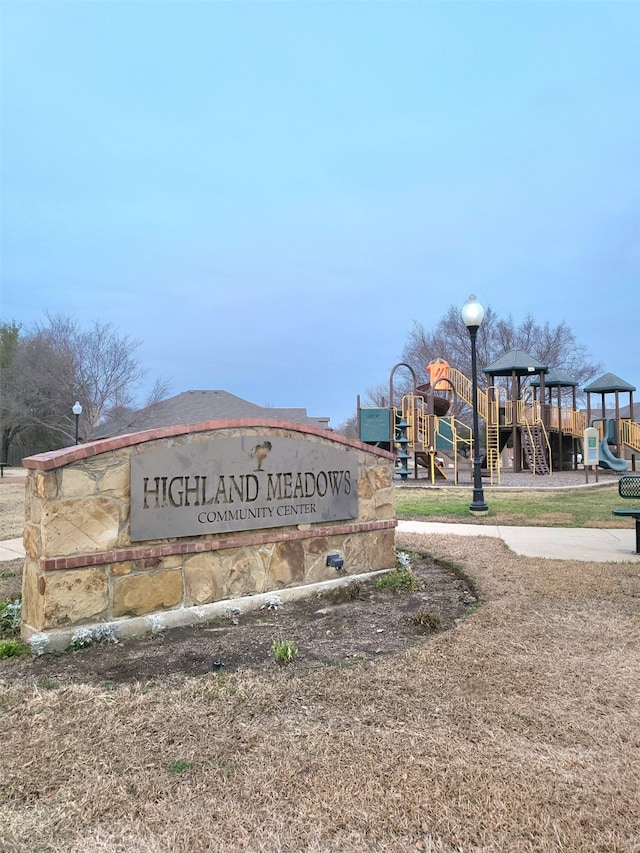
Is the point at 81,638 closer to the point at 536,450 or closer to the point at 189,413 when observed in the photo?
the point at 536,450

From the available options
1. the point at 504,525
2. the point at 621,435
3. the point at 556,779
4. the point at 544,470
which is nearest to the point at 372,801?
the point at 556,779

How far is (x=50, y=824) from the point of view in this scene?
2105 millimetres

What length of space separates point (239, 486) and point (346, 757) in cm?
262

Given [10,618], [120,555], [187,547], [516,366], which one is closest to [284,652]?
[187,547]

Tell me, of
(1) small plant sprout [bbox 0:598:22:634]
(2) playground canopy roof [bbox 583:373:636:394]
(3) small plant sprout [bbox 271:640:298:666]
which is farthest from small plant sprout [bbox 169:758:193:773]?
(2) playground canopy roof [bbox 583:373:636:394]

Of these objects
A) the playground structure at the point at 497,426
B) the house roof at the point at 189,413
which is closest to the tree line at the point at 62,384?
the house roof at the point at 189,413

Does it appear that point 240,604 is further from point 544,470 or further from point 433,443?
point 544,470

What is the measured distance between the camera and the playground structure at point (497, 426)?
67.9 feet

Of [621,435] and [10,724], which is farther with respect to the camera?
[621,435]

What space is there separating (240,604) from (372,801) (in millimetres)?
2684

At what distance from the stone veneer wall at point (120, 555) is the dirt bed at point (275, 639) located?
0.20m

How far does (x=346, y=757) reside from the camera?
2.52 m

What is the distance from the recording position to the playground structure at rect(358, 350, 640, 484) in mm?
20688

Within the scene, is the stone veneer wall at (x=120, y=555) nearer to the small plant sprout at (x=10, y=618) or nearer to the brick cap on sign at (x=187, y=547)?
the brick cap on sign at (x=187, y=547)
